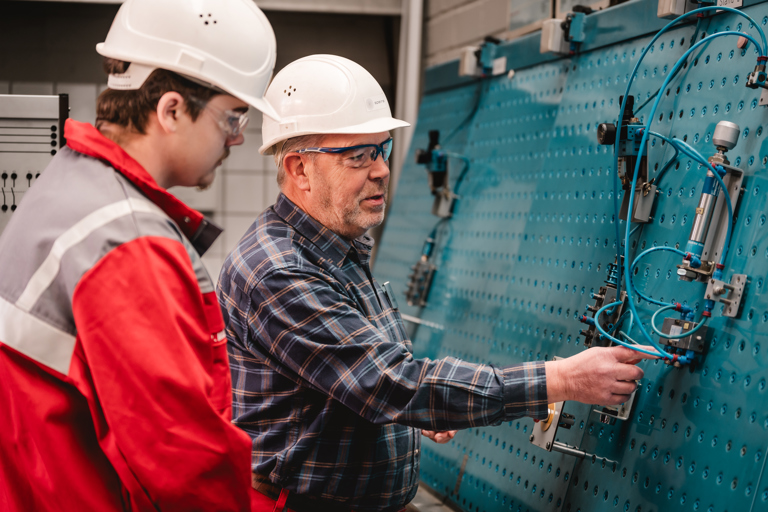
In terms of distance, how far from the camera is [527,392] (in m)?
1.22

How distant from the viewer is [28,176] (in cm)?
176

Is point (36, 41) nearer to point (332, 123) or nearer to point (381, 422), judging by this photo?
point (332, 123)

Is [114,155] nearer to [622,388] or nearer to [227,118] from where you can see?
[227,118]

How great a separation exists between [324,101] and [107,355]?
0.83 metres

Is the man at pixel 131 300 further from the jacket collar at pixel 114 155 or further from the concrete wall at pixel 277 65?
the concrete wall at pixel 277 65

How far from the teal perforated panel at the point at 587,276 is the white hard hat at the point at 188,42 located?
917 millimetres

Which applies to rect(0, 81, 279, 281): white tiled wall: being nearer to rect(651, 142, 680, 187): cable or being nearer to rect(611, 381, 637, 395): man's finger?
rect(651, 142, 680, 187): cable

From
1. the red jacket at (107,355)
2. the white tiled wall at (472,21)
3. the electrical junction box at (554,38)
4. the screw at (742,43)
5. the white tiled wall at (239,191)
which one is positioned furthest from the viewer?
the white tiled wall at (239,191)

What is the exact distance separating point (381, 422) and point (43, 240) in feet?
2.20

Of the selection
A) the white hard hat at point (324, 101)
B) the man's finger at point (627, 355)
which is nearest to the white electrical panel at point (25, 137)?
the white hard hat at point (324, 101)

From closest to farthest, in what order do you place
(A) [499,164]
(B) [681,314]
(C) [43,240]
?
(C) [43,240] < (B) [681,314] < (A) [499,164]

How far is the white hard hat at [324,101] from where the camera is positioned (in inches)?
59.0

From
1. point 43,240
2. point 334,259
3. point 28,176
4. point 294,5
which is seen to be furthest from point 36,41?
point 43,240

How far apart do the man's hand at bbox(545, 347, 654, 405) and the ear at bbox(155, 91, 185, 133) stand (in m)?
0.76
